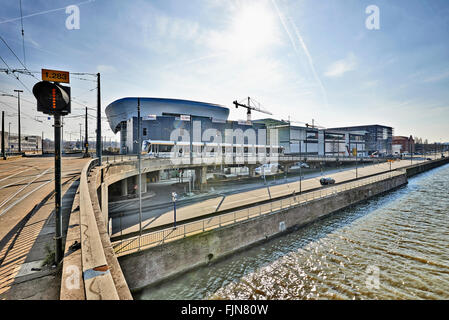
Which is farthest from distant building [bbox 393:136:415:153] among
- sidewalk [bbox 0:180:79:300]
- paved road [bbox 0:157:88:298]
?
sidewalk [bbox 0:180:79:300]

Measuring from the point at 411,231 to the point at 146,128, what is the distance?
54521 millimetres

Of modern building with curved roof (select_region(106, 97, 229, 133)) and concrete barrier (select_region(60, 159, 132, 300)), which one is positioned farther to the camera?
modern building with curved roof (select_region(106, 97, 229, 133))

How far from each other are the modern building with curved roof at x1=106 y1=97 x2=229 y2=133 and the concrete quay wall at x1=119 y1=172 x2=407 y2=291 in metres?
53.1

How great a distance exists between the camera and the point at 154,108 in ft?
210

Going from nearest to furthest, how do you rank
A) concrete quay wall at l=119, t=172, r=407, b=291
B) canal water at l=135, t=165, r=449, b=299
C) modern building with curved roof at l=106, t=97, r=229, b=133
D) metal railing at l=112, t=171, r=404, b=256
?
1. canal water at l=135, t=165, r=449, b=299
2. concrete quay wall at l=119, t=172, r=407, b=291
3. metal railing at l=112, t=171, r=404, b=256
4. modern building with curved roof at l=106, t=97, r=229, b=133

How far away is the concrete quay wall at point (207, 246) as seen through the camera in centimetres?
1175

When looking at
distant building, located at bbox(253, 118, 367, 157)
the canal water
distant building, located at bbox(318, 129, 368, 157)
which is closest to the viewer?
the canal water

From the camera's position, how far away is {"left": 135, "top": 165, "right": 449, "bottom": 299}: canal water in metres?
11.6

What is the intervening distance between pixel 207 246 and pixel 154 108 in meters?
57.4

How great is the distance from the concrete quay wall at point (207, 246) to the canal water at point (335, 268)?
56cm

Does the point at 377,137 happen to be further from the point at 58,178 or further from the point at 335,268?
the point at 58,178

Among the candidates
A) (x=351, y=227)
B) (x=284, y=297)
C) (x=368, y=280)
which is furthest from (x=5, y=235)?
(x=351, y=227)

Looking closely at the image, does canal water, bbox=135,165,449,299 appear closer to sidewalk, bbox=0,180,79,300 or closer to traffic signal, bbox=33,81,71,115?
sidewalk, bbox=0,180,79,300
